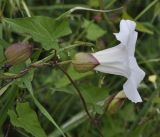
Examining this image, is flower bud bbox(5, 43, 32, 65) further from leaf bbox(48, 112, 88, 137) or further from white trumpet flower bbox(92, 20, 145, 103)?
leaf bbox(48, 112, 88, 137)

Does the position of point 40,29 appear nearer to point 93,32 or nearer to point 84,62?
point 84,62

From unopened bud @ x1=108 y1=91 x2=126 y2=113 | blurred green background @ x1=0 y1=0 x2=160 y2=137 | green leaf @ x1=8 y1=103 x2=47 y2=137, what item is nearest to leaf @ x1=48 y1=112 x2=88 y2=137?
blurred green background @ x1=0 y1=0 x2=160 y2=137

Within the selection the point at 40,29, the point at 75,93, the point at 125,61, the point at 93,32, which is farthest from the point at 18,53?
the point at 93,32

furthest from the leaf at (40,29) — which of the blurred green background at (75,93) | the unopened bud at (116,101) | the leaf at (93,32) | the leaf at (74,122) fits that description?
the leaf at (93,32)

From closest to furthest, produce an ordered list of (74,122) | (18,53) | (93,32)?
1. (18,53)
2. (74,122)
3. (93,32)

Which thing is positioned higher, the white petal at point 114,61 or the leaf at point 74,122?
the white petal at point 114,61

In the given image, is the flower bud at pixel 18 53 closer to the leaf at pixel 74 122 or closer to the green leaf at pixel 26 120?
the green leaf at pixel 26 120
